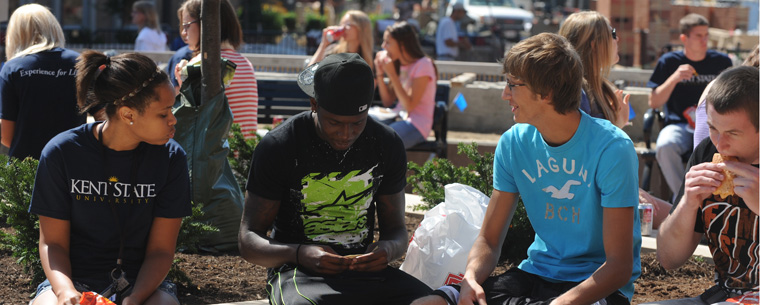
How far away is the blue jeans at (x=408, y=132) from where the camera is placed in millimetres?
7414

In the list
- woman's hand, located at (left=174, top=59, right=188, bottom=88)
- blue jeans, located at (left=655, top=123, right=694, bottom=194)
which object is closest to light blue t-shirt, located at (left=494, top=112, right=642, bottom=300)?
woman's hand, located at (left=174, top=59, right=188, bottom=88)

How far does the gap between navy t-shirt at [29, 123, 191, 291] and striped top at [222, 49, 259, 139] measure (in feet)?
8.02

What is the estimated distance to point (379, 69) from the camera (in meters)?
7.82

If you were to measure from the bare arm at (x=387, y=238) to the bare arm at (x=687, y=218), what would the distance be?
101 centimetres

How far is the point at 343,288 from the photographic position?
10.6 feet

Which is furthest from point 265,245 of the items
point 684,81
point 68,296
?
point 684,81

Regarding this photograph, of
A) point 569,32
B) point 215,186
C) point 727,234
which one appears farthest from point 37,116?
point 727,234

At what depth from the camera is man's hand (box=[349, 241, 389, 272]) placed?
3139 millimetres

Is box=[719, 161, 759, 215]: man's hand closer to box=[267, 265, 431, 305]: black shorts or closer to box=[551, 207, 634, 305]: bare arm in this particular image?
box=[551, 207, 634, 305]: bare arm

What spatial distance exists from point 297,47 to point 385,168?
16759 millimetres

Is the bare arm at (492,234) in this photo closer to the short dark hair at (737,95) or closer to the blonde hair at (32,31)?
→ the short dark hair at (737,95)

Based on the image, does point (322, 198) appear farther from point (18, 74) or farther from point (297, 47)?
point (297, 47)

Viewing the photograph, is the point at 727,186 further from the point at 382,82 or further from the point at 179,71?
the point at 382,82

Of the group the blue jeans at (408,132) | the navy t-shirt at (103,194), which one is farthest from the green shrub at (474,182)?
the blue jeans at (408,132)
